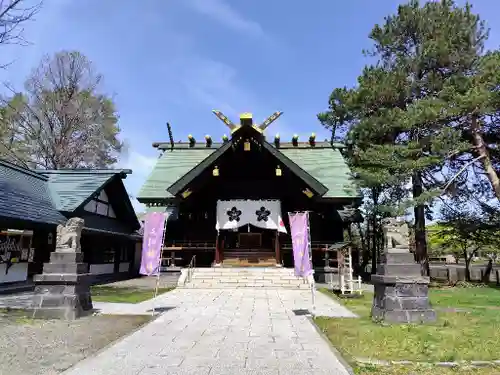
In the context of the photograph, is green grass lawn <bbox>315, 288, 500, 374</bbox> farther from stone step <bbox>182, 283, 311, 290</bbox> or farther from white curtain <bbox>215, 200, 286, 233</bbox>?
white curtain <bbox>215, 200, 286, 233</bbox>

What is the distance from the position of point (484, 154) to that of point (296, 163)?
8.79 meters

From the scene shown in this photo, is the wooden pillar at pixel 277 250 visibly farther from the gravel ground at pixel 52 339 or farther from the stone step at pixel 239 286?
the gravel ground at pixel 52 339

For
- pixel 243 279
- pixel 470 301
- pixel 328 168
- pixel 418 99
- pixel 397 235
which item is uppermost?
pixel 418 99

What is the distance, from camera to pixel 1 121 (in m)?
23.5

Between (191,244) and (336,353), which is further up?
(191,244)

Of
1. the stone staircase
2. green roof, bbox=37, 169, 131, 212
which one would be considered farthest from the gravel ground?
green roof, bbox=37, 169, 131, 212

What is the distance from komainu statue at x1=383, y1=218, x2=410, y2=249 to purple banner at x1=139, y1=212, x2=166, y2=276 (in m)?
5.27

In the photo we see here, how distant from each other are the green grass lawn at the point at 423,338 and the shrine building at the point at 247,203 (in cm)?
883

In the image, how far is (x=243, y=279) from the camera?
15078 mm

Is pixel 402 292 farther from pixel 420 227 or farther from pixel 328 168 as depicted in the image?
pixel 328 168

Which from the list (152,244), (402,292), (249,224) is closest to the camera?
(402,292)

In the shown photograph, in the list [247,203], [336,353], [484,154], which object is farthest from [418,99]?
[336,353]

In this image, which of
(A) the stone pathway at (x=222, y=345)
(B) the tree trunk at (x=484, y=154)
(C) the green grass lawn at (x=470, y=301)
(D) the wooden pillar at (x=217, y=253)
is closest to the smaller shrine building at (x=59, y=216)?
(D) the wooden pillar at (x=217, y=253)

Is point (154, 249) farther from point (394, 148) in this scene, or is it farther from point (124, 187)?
point (124, 187)
